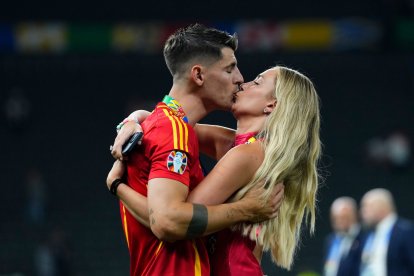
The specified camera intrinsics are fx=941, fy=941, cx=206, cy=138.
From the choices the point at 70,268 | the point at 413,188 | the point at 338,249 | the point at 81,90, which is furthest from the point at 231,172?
the point at 81,90

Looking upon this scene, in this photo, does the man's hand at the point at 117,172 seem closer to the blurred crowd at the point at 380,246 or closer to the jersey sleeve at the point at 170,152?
the jersey sleeve at the point at 170,152

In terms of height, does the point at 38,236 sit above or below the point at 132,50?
below

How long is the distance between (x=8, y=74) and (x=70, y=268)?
858cm

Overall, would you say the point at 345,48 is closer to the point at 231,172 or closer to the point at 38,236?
the point at 38,236

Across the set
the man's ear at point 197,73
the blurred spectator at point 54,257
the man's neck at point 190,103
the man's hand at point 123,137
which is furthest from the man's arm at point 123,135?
the blurred spectator at point 54,257

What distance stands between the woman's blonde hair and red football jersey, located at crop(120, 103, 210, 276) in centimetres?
27

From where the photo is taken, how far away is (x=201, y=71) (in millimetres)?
4234

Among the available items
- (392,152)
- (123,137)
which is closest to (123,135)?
(123,137)

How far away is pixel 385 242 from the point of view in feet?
26.0

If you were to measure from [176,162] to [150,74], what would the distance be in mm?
19626

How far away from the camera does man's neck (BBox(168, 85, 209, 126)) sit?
424cm

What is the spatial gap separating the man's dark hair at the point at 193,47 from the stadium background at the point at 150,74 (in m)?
15.3

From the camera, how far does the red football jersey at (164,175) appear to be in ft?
12.8

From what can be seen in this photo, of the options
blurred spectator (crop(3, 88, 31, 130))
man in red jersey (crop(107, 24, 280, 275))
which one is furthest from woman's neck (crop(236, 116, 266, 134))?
blurred spectator (crop(3, 88, 31, 130))
